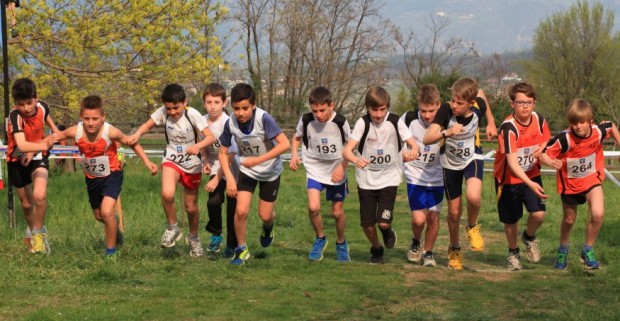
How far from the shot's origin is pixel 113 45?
17.6m

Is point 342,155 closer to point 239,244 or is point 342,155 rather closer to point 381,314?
point 239,244

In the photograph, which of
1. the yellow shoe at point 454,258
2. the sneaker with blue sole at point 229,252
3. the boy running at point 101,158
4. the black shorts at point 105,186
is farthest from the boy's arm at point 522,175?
the black shorts at point 105,186

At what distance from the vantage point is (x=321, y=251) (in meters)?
10.2

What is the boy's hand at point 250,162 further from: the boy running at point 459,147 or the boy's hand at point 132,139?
the boy running at point 459,147

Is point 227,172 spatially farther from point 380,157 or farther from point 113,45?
point 113,45

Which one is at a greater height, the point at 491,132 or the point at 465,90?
the point at 465,90

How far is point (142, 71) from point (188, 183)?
885 cm

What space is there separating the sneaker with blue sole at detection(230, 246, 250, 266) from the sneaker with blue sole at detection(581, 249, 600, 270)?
3.34m

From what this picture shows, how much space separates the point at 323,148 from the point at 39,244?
3.13 metres

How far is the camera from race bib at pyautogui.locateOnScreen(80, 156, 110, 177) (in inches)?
376

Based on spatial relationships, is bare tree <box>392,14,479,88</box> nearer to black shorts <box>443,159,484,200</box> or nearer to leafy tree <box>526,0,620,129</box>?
leafy tree <box>526,0,620,129</box>

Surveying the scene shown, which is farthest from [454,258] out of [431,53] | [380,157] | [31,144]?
[431,53]

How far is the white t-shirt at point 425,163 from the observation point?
31.9 ft

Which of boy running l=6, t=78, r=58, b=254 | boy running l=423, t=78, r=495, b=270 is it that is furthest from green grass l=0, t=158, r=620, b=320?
boy running l=423, t=78, r=495, b=270
